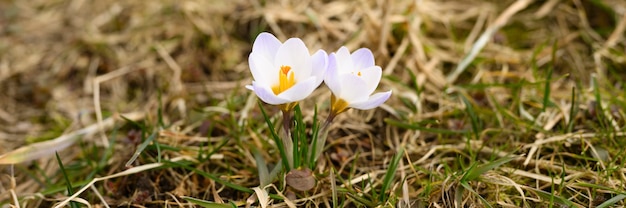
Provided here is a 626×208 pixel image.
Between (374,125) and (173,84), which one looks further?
(173,84)

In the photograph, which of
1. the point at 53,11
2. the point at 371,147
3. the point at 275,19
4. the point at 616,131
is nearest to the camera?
the point at 616,131

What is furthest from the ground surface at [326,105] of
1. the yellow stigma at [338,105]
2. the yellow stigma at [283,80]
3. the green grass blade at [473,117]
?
the yellow stigma at [283,80]

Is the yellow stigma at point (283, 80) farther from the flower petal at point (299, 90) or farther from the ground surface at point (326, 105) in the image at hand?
the ground surface at point (326, 105)

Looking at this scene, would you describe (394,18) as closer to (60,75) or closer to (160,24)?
(160,24)

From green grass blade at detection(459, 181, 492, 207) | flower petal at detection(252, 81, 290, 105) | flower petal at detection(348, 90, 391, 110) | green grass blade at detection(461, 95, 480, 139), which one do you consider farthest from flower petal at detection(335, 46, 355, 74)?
green grass blade at detection(461, 95, 480, 139)

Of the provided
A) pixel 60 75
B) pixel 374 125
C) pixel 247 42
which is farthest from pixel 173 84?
pixel 374 125

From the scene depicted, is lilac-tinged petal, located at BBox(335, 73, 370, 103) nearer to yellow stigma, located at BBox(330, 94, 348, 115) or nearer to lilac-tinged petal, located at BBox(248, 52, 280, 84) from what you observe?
yellow stigma, located at BBox(330, 94, 348, 115)
